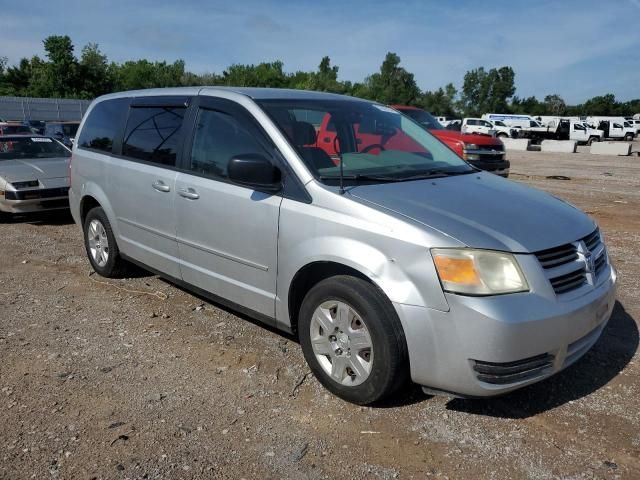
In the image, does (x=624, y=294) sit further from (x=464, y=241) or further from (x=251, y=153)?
(x=251, y=153)

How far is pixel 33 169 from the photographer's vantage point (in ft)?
28.4

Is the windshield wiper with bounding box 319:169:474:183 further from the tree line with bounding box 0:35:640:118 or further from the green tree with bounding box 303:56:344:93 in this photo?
the green tree with bounding box 303:56:344:93

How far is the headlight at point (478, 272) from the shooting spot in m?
2.72

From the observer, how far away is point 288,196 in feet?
11.2

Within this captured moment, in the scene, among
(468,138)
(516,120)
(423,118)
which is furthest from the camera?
(516,120)

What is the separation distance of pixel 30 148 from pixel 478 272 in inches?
359

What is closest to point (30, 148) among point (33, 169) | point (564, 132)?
point (33, 169)

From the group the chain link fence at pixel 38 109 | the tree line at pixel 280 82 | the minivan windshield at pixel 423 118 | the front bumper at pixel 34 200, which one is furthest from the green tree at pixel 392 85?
the front bumper at pixel 34 200

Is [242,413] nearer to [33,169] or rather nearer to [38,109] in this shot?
[33,169]

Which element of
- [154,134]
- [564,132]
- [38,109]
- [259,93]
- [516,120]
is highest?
[516,120]

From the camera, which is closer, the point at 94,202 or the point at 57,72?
the point at 94,202

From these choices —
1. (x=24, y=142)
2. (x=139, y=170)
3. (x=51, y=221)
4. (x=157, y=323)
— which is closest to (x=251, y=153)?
(x=139, y=170)

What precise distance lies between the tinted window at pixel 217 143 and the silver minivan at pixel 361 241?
0.01 metres

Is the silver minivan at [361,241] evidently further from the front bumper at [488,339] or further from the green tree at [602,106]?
the green tree at [602,106]
